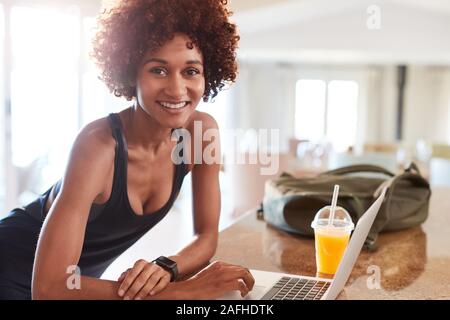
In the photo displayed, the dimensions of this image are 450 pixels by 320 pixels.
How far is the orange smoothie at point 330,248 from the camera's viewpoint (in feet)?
3.48

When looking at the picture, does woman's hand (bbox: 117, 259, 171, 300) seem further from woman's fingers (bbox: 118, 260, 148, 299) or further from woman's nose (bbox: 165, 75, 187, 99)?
woman's nose (bbox: 165, 75, 187, 99)

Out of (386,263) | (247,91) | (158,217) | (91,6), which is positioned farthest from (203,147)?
(247,91)

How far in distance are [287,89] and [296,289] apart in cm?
859

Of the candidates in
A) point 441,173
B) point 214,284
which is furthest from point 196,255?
point 441,173

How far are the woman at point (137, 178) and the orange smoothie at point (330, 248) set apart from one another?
0.73ft

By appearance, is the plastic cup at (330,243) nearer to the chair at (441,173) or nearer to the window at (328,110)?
the chair at (441,173)

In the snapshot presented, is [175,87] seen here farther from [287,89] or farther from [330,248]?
[287,89]

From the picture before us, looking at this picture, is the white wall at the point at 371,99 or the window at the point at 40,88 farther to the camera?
the white wall at the point at 371,99

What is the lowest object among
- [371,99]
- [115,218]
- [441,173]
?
[441,173]

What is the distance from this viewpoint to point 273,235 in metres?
1.37

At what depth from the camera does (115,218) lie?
1.04 metres

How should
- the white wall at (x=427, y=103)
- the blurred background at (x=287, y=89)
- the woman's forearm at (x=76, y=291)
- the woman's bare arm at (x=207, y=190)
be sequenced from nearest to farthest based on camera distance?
1. the woman's forearm at (x=76, y=291)
2. the woman's bare arm at (x=207, y=190)
3. the blurred background at (x=287, y=89)
4. the white wall at (x=427, y=103)

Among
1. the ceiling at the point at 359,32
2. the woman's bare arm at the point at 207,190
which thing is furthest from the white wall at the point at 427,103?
the woman's bare arm at the point at 207,190

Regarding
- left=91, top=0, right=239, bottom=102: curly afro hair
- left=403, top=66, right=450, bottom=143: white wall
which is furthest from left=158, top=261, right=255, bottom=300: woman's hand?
left=403, top=66, right=450, bottom=143: white wall
